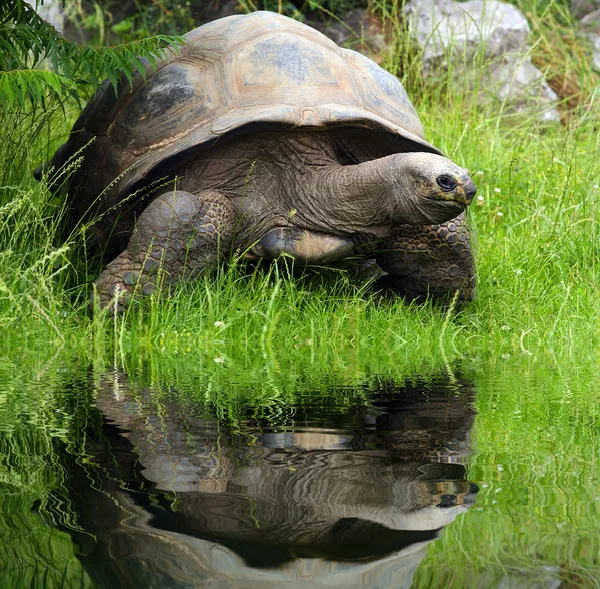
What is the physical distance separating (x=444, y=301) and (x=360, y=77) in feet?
4.06

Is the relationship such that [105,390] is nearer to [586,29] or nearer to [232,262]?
[232,262]

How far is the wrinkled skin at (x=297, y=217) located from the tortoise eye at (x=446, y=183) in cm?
11

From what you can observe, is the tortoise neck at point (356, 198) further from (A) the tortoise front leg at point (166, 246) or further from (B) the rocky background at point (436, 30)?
(B) the rocky background at point (436, 30)

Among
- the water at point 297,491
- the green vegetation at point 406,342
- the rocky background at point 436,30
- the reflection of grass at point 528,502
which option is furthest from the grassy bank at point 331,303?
the rocky background at point 436,30

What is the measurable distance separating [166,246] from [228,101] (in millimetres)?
767

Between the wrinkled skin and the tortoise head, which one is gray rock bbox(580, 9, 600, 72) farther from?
the tortoise head

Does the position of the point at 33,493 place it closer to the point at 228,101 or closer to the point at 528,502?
the point at 528,502

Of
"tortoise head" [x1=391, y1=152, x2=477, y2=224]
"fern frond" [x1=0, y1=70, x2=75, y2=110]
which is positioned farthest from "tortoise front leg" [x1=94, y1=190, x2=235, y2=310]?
"tortoise head" [x1=391, y1=152, x2=477, y2=224]

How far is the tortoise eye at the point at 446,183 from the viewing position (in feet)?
12.4

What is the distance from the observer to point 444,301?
4684 mm

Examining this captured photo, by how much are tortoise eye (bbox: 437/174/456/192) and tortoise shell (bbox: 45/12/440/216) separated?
0.58 meters

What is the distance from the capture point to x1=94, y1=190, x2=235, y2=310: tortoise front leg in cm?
407

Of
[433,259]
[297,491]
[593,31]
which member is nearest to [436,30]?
[593,31]

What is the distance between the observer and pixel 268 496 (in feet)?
4.03
